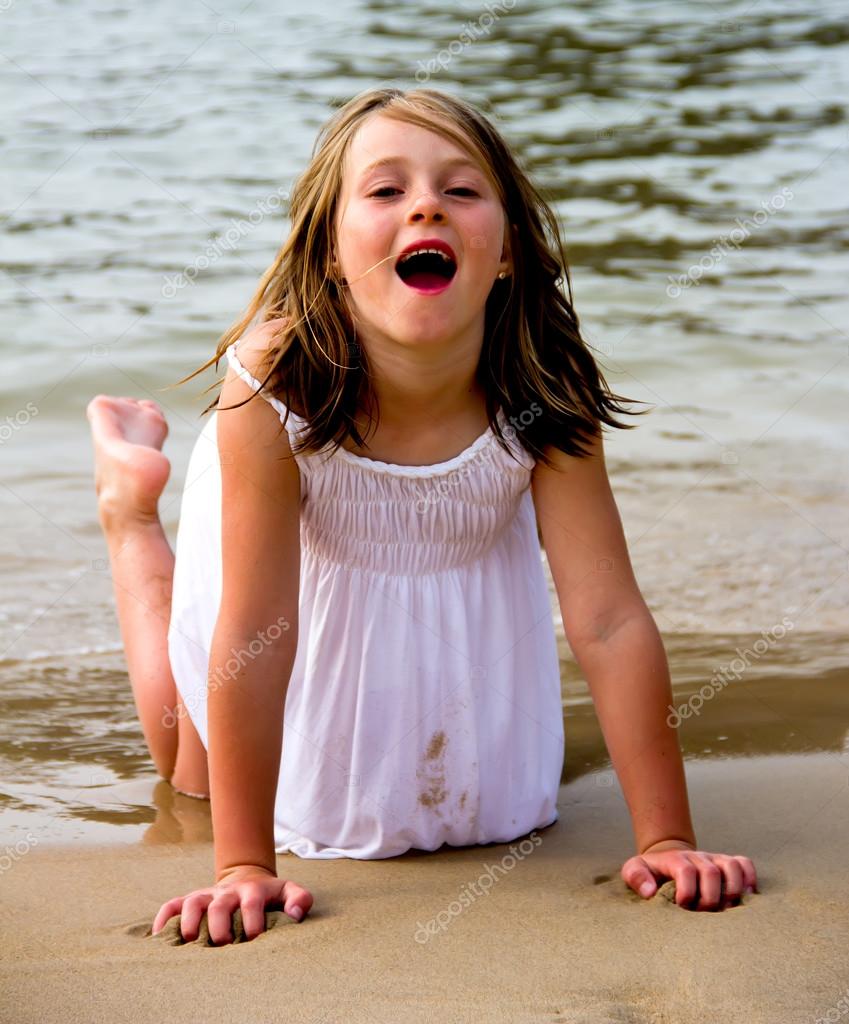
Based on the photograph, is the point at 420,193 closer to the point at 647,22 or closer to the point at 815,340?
the point at 815,340

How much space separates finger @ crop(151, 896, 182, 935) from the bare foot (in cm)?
144

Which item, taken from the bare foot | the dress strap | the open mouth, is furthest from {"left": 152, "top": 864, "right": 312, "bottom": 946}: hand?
the bare foot

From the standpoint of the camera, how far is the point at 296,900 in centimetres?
216

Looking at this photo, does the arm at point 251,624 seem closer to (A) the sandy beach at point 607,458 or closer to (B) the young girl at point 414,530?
(B) the young girl at point 414,530

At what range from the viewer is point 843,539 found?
14.5 feet

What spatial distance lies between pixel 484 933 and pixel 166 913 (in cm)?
46

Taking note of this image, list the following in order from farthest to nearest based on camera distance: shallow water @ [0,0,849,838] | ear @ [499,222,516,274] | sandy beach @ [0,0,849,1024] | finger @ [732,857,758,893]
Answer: shallow water @ [0,0,849,838] < ear @ [499,222,516,274] < finger @ [732,857,758,893] < sandy beach @ [0,0,849,1024]

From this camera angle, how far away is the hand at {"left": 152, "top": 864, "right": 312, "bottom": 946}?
2076 millimetres

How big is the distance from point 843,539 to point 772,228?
12.2 ft

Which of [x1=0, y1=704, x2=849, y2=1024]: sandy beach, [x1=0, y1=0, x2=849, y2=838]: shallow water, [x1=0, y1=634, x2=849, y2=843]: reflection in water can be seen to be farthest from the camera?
[x1=0, y1=0, x2=849, y2=838]: shallow water

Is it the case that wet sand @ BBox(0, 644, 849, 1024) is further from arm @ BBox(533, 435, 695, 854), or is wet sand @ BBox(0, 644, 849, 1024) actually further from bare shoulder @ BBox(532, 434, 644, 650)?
bare shoulder @ BBox(532, 434, 644, 650)

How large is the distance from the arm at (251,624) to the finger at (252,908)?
108 millimetres

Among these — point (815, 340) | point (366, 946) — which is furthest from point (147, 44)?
point (366, 946)

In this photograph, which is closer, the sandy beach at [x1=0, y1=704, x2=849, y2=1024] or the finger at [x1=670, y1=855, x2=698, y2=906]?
the sandy beach at [x1=0, y1=704, x2=849, y2=1024]
